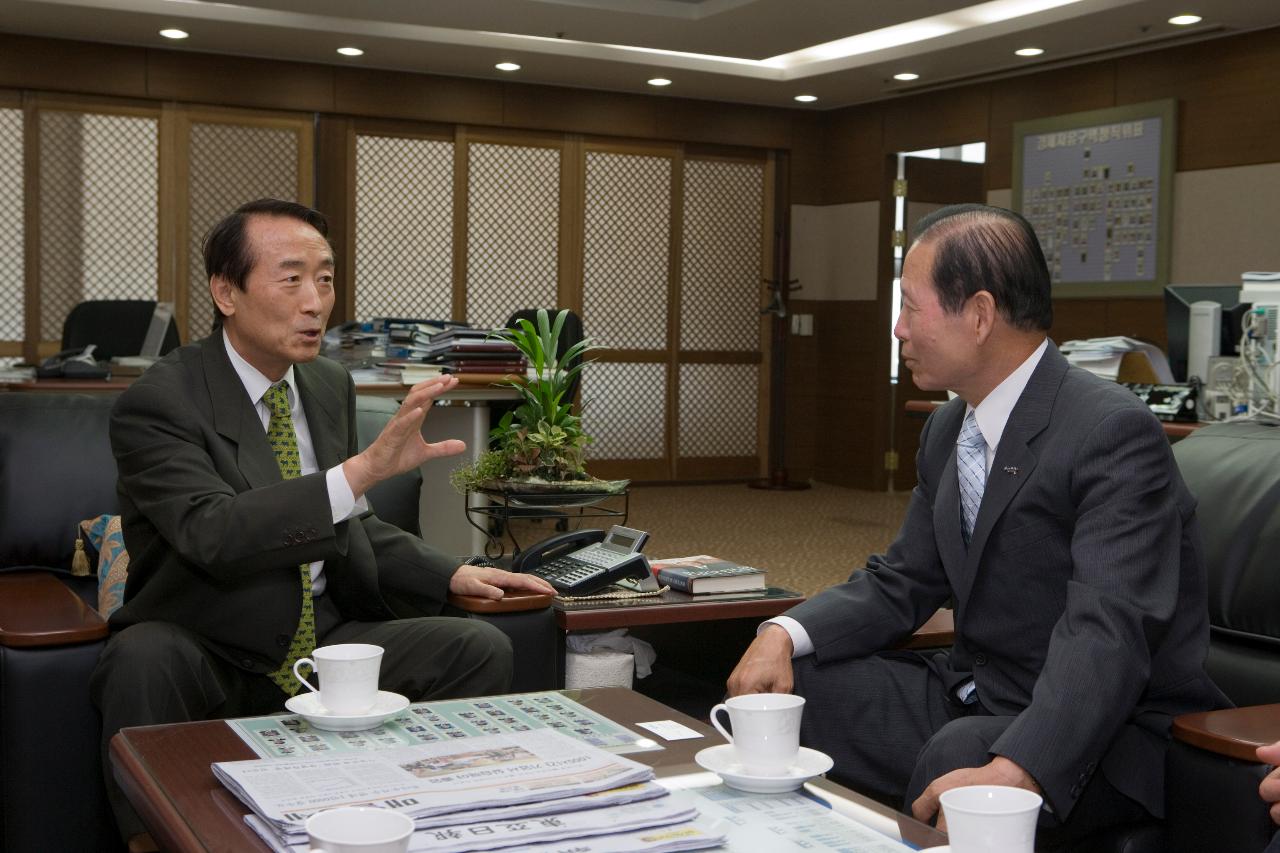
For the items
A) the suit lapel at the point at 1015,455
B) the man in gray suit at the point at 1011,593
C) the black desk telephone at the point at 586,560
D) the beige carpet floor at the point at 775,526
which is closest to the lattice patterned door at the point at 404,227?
the beige carpet floor at the point at 775,526

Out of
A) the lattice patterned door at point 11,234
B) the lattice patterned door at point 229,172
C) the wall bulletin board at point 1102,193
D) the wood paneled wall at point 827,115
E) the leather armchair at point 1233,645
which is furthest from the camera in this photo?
the lattice patterned door at point 229,172

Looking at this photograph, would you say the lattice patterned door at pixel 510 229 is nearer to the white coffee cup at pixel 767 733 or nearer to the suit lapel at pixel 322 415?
the suit lapel at pixel 322 415

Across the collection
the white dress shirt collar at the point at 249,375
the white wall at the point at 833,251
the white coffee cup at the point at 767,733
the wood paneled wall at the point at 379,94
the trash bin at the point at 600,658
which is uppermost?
the wood paneled wall at the point at 379,94

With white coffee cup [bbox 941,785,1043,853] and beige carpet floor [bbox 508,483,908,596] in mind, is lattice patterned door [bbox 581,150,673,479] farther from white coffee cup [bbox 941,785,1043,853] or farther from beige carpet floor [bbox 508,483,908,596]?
white coffee cup [bbox 941,785,1043,853]

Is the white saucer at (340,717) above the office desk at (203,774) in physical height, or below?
above

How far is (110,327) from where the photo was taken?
669 centimetres

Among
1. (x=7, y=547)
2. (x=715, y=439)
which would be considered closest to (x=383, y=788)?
(x=7, y=547)

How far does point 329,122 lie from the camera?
8258mm

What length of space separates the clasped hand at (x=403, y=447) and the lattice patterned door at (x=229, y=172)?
5.99 meters

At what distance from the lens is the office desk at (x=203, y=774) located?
143 centimetres

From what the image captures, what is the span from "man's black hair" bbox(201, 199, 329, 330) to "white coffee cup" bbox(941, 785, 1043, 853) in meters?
1.84

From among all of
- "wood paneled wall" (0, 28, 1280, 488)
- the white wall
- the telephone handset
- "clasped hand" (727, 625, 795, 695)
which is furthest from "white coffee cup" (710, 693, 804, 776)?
the white wall

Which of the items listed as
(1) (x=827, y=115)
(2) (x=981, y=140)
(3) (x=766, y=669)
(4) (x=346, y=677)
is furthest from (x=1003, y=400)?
(1) (x=827, y=115)

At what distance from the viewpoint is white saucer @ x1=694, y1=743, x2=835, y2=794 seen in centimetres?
154
